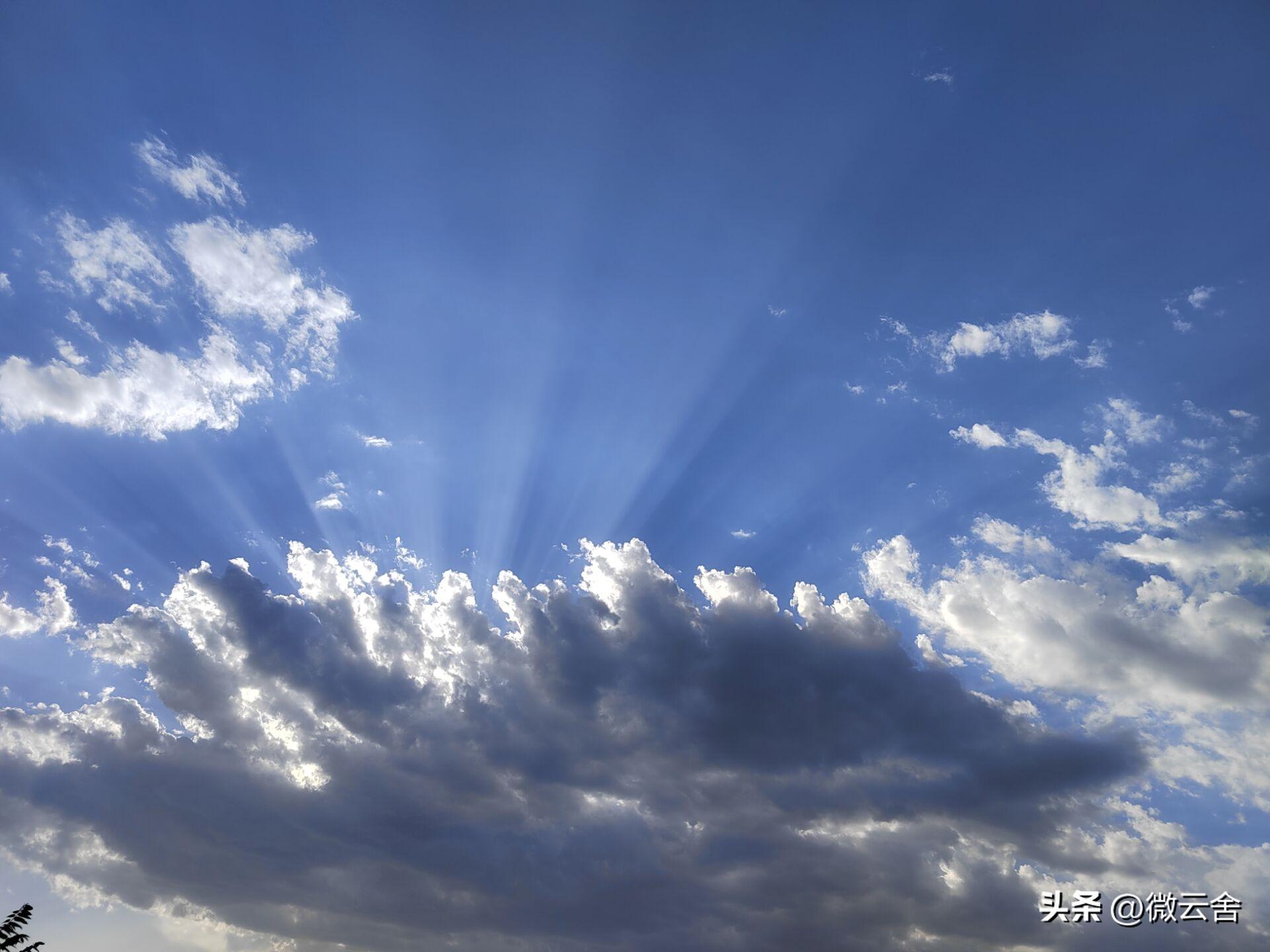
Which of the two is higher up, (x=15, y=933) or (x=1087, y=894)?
(x=1087, y=894)

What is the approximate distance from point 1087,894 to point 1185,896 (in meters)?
12.8

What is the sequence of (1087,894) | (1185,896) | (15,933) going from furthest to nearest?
1. (1087,894)
2. (1185,896)
3. (15,933)

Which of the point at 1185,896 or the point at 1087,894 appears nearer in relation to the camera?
the point at 1185,896

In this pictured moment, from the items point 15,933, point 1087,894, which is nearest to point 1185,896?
point 1087,894

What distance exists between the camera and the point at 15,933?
160 ft

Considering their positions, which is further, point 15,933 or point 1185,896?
point 1185,896

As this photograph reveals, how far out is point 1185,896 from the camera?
389 feet

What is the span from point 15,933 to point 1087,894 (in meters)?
133

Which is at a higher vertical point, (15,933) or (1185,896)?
(1185,896)

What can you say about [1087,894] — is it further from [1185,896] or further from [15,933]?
[15,933]

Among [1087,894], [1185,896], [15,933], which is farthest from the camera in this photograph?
[1087,894]

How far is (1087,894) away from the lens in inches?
4980

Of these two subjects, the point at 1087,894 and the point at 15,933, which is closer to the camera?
the point at 15,933
